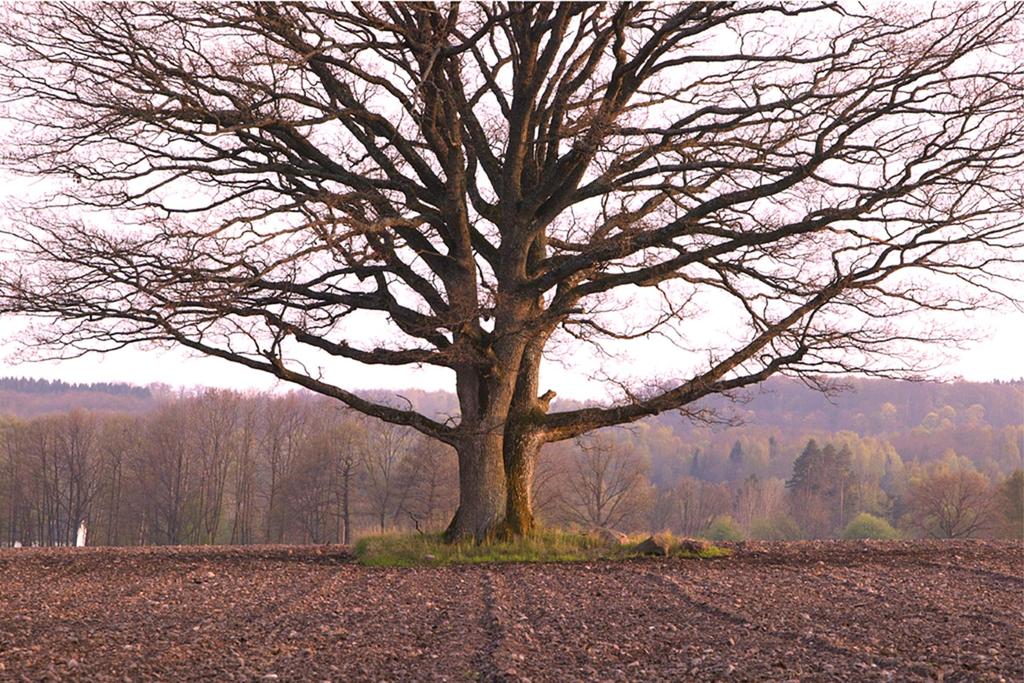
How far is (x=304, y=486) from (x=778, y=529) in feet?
98.4

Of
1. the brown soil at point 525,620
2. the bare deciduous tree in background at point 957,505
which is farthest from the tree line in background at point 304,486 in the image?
the brown soil at point 525,620

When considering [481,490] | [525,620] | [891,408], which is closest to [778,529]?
[481,490]

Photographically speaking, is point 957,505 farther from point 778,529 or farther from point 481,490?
point 481,490

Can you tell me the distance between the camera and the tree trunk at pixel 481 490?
1598cm

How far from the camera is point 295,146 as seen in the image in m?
16.0

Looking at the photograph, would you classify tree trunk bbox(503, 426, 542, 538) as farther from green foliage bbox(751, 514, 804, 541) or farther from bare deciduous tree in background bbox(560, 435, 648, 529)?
green foliage bbox(751, 514, 804, 541)

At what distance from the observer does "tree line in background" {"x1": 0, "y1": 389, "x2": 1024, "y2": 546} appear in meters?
42.1

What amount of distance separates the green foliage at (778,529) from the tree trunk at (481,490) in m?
46.6

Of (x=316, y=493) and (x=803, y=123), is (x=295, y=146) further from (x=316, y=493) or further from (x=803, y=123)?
(x=316, y=493)

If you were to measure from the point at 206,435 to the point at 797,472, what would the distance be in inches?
1597

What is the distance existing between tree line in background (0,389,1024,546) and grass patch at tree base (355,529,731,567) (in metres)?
19.5

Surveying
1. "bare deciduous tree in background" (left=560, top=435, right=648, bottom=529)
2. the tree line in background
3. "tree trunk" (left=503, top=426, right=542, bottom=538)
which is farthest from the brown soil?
"bare deciduous tree in background" (left=560, top=435, right=648, bottom=529)

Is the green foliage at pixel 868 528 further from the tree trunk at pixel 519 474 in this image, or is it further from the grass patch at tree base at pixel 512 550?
the tree trunk at pixel 519 474

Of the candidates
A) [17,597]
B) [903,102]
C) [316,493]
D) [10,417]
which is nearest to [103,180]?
[17,597]
